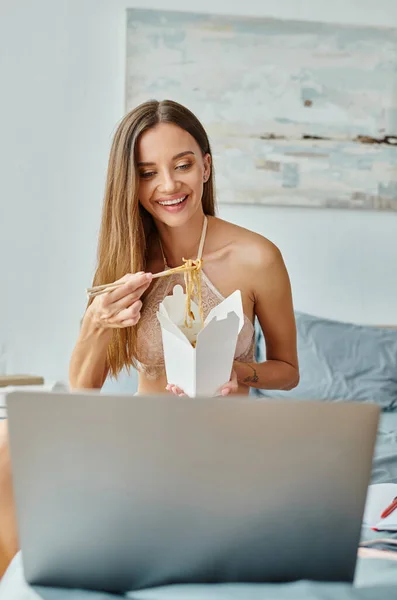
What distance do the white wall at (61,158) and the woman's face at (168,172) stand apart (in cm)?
117

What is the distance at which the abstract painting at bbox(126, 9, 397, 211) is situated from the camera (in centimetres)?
287

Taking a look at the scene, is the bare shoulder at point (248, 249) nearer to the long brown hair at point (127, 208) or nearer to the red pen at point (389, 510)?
the long brown hair at point (127, 208)

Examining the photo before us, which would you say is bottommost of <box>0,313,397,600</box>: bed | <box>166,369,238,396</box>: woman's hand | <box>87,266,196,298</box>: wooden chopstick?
<box>0,313,397,600</box>: bed

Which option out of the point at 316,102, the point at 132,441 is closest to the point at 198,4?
the point at 316,102

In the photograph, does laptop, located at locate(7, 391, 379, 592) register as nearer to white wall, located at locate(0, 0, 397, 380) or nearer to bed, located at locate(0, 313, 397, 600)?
bed, located at locate(0, 313, 397, 600)

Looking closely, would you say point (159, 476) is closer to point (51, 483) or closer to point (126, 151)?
point (51, 483)

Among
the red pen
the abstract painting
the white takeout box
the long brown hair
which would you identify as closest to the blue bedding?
the red pen

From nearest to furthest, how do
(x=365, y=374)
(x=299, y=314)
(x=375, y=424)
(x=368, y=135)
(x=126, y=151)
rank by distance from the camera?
(x=375, y=424)
(x=126, y=151)
(x=365, y=374)
(x=299, y=314)
(x=368, y=135)

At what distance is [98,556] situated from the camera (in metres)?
0.83

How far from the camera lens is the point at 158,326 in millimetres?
1867

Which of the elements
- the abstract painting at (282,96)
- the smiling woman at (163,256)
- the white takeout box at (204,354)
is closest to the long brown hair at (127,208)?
the smiling woman at (163,256)

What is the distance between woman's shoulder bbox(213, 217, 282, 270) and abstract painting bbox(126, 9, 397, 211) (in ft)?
3.30

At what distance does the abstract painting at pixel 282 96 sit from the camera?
9.43ft

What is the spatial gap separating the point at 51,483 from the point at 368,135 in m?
2.50
